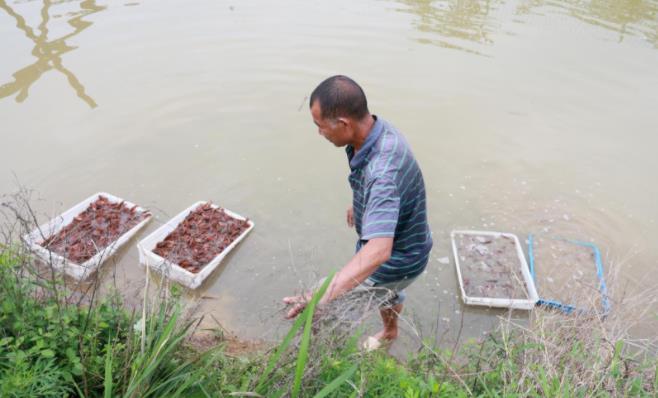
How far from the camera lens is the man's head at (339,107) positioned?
93.1 inches

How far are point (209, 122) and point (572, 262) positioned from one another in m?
5.31

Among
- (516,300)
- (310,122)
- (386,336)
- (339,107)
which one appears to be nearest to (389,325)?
(386,336)

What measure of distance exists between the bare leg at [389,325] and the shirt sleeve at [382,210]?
4.53ft

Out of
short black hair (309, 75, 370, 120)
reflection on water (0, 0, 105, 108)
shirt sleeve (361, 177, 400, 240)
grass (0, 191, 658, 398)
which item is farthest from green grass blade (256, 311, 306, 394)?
reflection on water (0, 0, 105, 108)

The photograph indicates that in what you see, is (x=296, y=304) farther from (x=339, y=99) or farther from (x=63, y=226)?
(x=63, y=226)

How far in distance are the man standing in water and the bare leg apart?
823 mm

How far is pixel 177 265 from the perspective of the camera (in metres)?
4.18

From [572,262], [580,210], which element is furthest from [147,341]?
[580,210]

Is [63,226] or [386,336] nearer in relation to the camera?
[386,336]

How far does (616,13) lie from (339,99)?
11.5m

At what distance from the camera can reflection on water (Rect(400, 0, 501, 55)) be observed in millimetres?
9336

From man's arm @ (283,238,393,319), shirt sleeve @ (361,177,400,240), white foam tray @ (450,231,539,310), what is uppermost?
shirt sleeve @ (361,177,400,240)

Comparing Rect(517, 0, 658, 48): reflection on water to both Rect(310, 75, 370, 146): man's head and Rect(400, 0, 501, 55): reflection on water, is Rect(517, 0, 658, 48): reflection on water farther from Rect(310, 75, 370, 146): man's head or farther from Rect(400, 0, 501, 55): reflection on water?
Rect(310, 75, 370, 146): man's head

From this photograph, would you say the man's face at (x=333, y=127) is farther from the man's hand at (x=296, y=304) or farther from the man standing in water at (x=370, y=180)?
the man's hand at (x=296, y=304)
